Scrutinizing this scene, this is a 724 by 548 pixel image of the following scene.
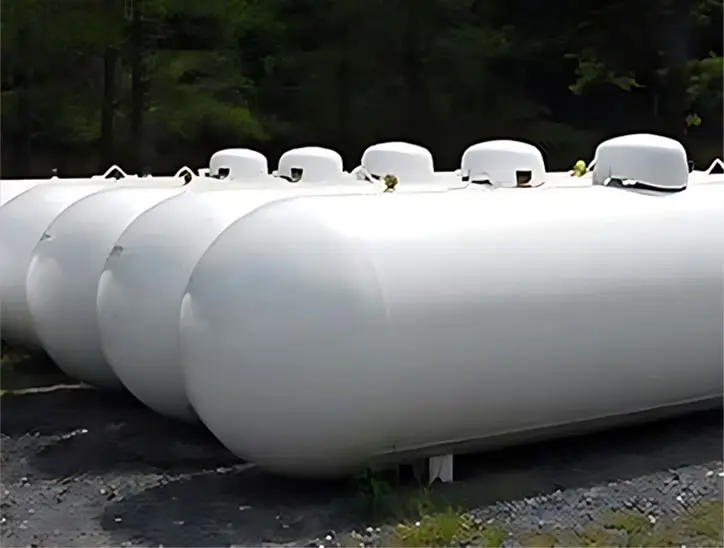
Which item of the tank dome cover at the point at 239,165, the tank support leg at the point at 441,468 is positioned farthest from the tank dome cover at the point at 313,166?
the tank support leg at the point at 441,468

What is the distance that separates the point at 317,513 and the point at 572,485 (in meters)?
1.29

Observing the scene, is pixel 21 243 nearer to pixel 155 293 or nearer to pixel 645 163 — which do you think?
pixel 155 293

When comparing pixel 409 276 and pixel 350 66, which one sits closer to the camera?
pixel 409 276

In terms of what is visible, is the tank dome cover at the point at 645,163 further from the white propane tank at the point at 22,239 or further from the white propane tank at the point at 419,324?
the white propane tank at the point at 22,239

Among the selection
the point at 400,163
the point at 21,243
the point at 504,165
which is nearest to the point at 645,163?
the point at 504,165

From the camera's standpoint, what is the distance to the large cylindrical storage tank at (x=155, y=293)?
616cm

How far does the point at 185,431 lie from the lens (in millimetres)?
6836

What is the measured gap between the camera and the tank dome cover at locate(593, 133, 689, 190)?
256 inches

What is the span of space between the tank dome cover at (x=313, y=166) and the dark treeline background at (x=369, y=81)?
6942 mm

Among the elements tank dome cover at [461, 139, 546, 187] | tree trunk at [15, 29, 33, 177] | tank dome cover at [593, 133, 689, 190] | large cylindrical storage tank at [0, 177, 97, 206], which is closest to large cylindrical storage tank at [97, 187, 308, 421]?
tank dome cover at [461, 139, 546, 187]

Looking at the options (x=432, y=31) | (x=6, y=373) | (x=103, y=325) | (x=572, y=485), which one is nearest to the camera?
(x=572, y=485)

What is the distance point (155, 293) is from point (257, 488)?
47.2 inches

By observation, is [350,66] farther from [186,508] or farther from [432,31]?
[186,508]

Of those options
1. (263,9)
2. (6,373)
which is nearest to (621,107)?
(263,9)
